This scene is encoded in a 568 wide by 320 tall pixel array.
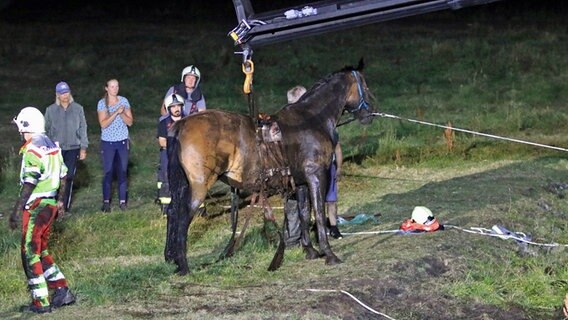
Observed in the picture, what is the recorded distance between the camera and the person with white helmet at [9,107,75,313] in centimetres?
1052

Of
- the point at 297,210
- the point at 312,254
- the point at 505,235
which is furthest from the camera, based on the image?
the point at 505,235

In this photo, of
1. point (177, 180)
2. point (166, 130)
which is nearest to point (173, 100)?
point (166, 130)

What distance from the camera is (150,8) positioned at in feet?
118

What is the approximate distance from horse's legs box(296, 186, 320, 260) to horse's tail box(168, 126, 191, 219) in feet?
4.26

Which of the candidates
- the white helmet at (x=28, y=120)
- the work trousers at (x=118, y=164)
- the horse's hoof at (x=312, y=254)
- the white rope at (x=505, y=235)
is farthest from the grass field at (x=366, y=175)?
the white helmet at (x=28, y=120)

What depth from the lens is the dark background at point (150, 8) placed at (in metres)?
34.5

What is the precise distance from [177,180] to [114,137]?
428 cm

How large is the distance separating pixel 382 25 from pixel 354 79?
20687mm

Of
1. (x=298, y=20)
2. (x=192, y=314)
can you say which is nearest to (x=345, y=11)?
(x=298, y=20)

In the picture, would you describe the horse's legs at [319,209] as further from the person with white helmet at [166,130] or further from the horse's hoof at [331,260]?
the person with white helmet at [166,130]

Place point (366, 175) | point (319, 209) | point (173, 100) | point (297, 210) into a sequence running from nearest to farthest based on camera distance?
1. point (319, 209)
2. point (297, 210)
3. point (173, 100)
4. point (366, 175)

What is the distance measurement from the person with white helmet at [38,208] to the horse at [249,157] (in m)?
1.53

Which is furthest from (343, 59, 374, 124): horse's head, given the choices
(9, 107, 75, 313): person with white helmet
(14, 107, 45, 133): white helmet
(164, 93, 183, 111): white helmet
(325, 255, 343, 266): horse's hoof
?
(14, 107, 45, 133): white helmet

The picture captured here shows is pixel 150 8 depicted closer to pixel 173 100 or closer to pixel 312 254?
pixel 173 100
